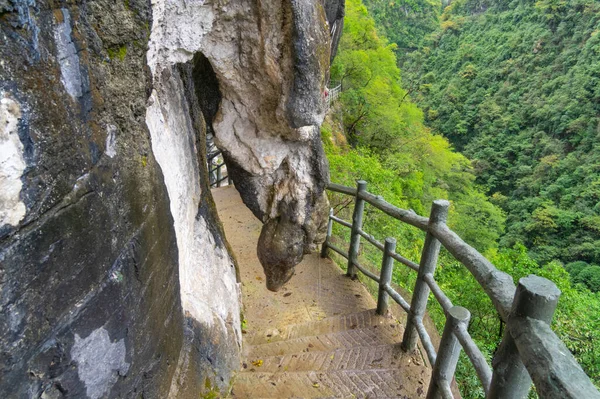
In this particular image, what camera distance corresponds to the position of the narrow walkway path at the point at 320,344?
304 centimetres

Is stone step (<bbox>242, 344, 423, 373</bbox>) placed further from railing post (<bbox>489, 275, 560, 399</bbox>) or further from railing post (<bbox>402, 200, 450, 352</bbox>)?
railing post (<bbox>489, 275, 560, 399</bbox>)

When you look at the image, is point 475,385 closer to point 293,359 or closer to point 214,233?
point 293,359

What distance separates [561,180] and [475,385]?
2515 centimetres

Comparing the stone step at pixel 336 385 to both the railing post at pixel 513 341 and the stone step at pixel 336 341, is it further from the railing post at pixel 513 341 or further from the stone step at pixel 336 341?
the railing post at pixel 513 341

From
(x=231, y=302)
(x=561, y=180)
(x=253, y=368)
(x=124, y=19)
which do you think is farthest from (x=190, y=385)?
(x=561, y=180)

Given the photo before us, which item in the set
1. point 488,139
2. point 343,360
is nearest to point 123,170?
point 343,360

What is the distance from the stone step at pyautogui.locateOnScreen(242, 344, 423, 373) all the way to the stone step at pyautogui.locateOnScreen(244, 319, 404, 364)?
92 mm

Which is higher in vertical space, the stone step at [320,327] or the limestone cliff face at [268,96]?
the limestone cliff face at [268,96]

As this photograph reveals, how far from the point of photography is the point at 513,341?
1.43 metres

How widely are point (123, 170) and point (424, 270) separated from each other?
7.60 feet

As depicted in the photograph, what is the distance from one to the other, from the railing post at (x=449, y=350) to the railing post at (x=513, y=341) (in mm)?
624

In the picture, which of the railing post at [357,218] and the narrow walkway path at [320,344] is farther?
the railing post at [357,218]

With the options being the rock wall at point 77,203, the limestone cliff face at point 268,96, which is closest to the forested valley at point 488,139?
the limestone cliff face at point 268,96

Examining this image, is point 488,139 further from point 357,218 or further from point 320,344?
point 320,344
